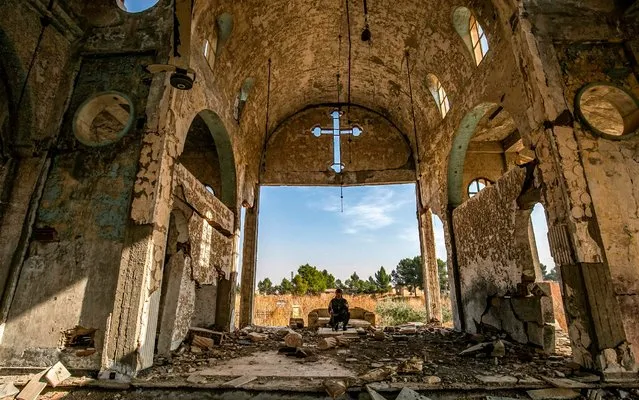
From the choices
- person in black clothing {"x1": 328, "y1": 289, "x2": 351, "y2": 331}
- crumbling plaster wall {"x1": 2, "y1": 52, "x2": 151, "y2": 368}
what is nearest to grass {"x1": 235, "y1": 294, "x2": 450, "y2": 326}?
person in black clothing {"x1": 328, "y1": 289, "x2": 351, "y2": 331}

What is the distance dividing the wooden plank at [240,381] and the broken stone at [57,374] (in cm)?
192

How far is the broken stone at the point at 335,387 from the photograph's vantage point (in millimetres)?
3320

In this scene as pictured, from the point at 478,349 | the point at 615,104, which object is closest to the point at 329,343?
the point at 478,349

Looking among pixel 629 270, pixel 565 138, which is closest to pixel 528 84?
pixel 565 138

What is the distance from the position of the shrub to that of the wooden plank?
13799 millimetres

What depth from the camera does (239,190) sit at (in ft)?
28.2

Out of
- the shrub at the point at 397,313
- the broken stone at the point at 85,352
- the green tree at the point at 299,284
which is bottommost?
the shrub at the point at 397,313

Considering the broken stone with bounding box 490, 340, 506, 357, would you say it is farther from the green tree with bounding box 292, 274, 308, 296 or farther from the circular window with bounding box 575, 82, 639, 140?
the green tree with bounding box 292, 274, 308, 296

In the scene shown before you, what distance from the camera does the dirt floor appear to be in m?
3.41

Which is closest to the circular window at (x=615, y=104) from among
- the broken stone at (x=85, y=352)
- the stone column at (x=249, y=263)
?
the broken stone at (x=85, y=352)

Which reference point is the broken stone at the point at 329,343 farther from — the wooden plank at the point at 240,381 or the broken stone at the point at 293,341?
the wooden plank at the point at 240,381

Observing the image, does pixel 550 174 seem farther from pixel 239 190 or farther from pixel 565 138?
pixel 239 190

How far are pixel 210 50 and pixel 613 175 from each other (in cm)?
710

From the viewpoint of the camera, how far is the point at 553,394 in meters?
3.31
